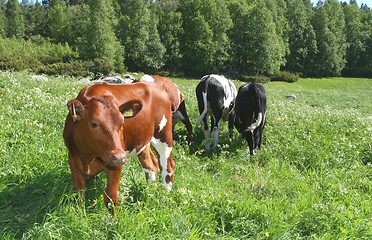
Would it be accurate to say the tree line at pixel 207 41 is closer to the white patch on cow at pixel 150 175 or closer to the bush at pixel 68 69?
the bush at pixel 68 69

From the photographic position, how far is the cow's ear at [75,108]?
406cm

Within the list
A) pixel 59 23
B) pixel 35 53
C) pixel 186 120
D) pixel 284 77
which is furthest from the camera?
pixel 59 23

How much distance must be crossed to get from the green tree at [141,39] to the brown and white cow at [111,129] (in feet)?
163

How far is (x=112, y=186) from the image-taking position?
14.8 feet

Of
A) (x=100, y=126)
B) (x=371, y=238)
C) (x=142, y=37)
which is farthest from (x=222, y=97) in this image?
(x=142, y=37)

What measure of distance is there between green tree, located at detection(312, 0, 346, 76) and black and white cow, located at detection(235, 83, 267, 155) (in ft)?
199

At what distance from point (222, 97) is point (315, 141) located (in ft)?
8.48

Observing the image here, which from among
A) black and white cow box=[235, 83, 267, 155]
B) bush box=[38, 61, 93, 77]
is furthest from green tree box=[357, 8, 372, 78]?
black and white cow box=[235, 83, 267, 155]

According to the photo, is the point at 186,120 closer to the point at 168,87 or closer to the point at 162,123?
the point at 168,87

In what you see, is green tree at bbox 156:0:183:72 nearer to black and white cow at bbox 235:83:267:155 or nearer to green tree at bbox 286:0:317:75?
green tree at bbox 286:0:317:75

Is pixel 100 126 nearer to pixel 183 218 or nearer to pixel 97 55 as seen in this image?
pixel 183 218

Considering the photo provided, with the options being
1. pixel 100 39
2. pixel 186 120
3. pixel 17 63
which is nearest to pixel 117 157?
pixel 186 120

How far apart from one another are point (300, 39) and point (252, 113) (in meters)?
65.5

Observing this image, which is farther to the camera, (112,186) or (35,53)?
(35,53)
